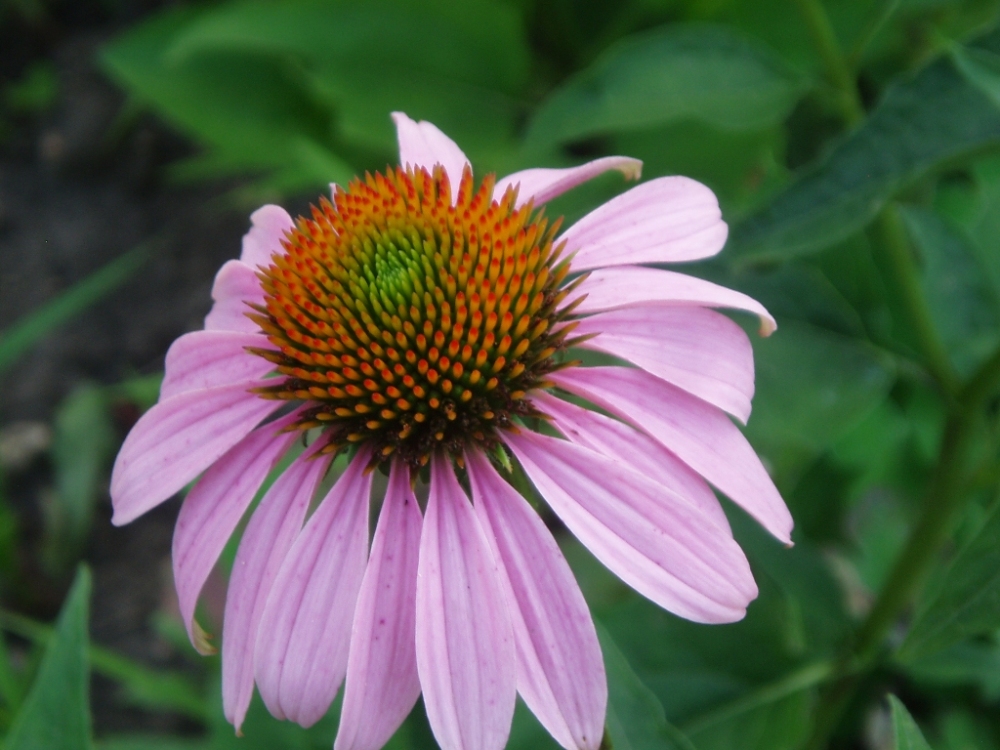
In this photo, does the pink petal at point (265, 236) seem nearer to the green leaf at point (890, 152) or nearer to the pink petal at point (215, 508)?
the pink petal at point (215, 508)

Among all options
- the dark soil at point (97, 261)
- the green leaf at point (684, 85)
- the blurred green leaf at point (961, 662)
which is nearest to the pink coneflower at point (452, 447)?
the green leaf at point (684, 85)

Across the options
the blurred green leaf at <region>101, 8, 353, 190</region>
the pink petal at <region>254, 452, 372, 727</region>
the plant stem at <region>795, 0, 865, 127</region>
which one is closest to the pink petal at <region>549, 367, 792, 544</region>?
the pink petal at <region>254, 452, 372, 727</region>

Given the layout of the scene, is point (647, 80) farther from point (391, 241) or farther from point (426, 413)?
point (426, 413)

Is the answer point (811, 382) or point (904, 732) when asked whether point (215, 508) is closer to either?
point (904, 732)

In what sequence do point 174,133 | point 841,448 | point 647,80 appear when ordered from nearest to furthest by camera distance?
point 647,80 → point 841,448 → point 174,133

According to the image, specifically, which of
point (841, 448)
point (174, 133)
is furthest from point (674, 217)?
point (174, 133)

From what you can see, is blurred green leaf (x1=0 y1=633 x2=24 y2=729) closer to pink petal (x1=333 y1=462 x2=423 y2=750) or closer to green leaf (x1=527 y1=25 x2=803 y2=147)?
pink petal (x1=333 y1=462 x2=423 y2=750)
